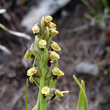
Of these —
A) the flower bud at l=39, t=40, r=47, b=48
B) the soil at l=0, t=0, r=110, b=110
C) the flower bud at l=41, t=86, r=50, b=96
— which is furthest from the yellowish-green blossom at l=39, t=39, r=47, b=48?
the soil at l=0, t=0, r=110, b=110

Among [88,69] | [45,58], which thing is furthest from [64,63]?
[45,58]

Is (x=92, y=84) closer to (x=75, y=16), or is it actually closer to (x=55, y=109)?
(x=55, y=109)

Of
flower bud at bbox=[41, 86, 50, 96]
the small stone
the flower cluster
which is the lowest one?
flower bud at bbox=[41, 86, 50, 96]

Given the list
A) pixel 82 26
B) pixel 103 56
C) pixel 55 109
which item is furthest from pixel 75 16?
pixel 55 109

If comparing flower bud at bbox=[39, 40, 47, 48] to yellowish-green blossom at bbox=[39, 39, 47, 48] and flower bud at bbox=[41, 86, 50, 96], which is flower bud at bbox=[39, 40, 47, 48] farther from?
flower bud at bbox=[41, 86, 50, 96]

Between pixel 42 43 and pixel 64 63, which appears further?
pixel 64 63

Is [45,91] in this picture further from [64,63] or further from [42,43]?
[64,63]
